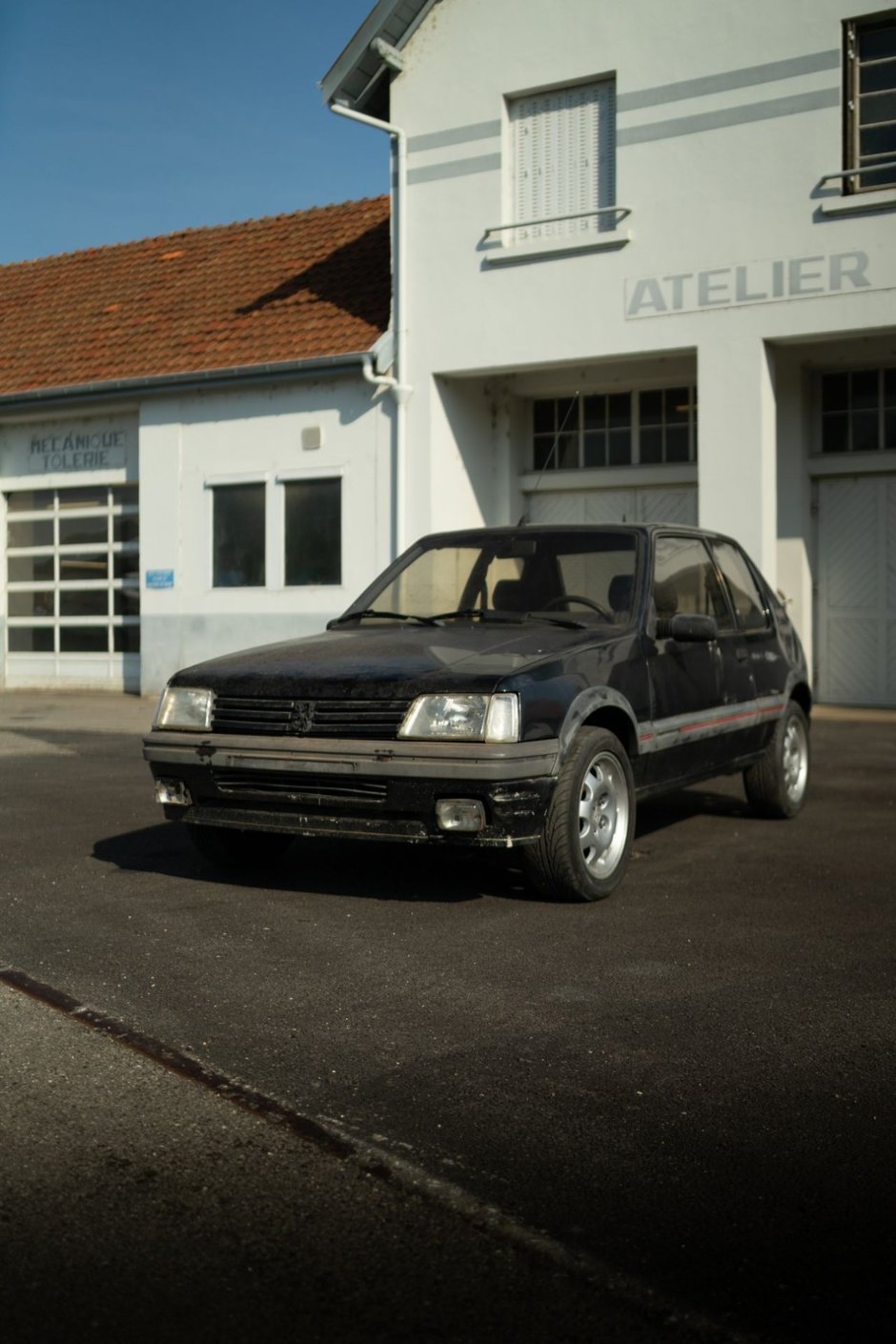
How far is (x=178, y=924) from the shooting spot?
232 inches

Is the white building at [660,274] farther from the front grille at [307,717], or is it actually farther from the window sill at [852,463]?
the front grille at [307,717]

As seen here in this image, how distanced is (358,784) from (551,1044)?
1.99 meters

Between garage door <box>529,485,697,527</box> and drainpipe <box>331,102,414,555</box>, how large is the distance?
1.78 metres

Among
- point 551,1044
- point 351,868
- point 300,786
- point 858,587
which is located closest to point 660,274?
point 858,587

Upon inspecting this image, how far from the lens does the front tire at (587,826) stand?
6.07 metres

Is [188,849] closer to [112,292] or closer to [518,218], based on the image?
[518,218]

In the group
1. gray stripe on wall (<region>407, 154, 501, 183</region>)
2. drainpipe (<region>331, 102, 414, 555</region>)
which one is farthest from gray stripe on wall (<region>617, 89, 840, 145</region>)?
drainpipe (<region>331, 102, 414, 555</region>)

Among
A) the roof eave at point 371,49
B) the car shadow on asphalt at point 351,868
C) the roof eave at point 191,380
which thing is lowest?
the car shadow on asphalt at point 351,868

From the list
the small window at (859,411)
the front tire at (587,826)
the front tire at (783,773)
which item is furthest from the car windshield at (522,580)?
the small window at (859,411)

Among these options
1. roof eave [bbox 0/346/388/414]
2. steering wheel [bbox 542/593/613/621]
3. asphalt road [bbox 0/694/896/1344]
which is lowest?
asphalt road [bbox 0/694/896/1344]

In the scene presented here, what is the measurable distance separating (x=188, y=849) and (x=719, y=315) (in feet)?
30.2

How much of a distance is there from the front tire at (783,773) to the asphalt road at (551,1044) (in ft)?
1.85

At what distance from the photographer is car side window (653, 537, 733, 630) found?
24.8ft

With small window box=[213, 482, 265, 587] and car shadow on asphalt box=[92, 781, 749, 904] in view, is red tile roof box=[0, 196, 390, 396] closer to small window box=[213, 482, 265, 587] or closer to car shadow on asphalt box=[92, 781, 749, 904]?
small window box=[213, 482, 265, 587]
